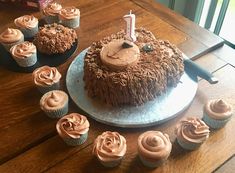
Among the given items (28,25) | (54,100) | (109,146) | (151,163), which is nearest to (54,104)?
(54,100)

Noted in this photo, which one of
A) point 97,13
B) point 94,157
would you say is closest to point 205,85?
point 94,157

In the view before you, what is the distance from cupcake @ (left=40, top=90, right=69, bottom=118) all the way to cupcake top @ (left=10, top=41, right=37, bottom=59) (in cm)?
21

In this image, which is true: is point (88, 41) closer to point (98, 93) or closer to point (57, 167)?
point (98, 93)

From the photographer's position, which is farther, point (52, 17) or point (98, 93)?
point (52, 17)

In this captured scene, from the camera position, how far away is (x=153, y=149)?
844 millimetres

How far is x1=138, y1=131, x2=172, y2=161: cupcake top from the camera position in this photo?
83 cm

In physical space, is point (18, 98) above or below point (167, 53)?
below

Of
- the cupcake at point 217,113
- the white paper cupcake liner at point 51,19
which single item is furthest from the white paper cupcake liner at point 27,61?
the cupcake at point 217,113

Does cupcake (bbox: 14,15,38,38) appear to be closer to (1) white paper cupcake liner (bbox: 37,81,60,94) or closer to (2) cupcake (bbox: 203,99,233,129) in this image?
(1) white paper cupcake liner (bbox: 37,81,60,94)

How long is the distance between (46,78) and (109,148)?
0.34m

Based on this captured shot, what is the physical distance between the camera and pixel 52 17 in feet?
4.44

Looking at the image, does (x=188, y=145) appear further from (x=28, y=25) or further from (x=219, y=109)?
(x=28, y=25)

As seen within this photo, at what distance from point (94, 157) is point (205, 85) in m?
0.44

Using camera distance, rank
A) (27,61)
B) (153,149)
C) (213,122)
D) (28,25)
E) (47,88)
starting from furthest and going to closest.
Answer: (28,25) < (27,61) < (47,88) < (213,122) < (153,149)
